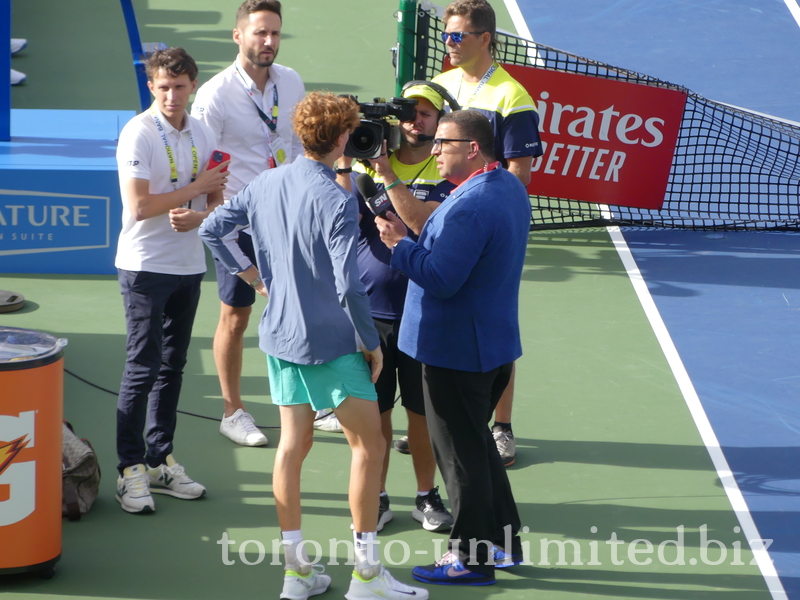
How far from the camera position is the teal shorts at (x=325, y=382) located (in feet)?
14.3

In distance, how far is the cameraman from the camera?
4.95 m

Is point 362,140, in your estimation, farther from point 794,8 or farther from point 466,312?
point 794,8

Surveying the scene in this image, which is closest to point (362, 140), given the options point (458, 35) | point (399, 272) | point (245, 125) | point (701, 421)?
point (399, 272)

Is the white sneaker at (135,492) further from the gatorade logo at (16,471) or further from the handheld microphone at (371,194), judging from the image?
the handheld microphone at (371,194)

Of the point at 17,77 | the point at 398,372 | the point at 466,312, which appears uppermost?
the point at 17,77

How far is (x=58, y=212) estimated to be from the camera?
8.34 metres

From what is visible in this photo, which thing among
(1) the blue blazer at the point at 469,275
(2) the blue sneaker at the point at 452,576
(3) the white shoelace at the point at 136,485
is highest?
(1) the blue blazer at the point at 469,275

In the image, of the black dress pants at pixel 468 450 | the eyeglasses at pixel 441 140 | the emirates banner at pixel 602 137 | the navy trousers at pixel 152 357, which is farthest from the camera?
the emirates banner at pixel 602 137

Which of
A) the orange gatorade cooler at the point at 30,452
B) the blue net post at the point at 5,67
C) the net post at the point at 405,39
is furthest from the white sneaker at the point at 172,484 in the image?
the net post at the point at 405,39

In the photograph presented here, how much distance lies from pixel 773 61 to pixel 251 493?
10.4m

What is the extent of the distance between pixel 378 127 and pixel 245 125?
1376mm

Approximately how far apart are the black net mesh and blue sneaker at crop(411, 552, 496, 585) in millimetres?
5427

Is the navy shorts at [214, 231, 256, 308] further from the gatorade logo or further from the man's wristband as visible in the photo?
the gatorade logo

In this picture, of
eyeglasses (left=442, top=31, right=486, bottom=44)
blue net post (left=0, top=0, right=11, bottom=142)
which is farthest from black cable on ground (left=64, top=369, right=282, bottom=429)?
blue net post (left=0, top=0, right=11, bottom=142)
